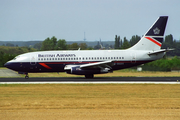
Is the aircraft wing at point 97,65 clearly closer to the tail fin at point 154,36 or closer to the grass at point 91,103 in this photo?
the tail fin at point 154,36

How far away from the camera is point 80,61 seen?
38.0 metres

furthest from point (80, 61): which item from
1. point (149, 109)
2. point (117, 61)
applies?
point (149, 109)

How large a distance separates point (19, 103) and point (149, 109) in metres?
8.82

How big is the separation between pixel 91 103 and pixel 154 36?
2264cm

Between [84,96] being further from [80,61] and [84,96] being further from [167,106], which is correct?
[80,61]

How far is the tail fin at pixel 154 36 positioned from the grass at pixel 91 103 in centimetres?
1312

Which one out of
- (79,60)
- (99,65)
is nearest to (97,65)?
(99,65)

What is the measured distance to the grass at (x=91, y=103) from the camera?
646 inches

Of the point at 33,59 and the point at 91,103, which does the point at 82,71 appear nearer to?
the point at 33,59

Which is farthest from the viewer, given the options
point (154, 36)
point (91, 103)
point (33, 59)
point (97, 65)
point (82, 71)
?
point (154, 36)

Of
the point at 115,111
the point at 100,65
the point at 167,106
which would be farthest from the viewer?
the point at 100,65

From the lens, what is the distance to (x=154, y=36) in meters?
40.0

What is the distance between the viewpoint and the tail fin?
131 ft

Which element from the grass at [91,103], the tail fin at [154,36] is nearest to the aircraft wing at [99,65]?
the tail fin at [154,36]
